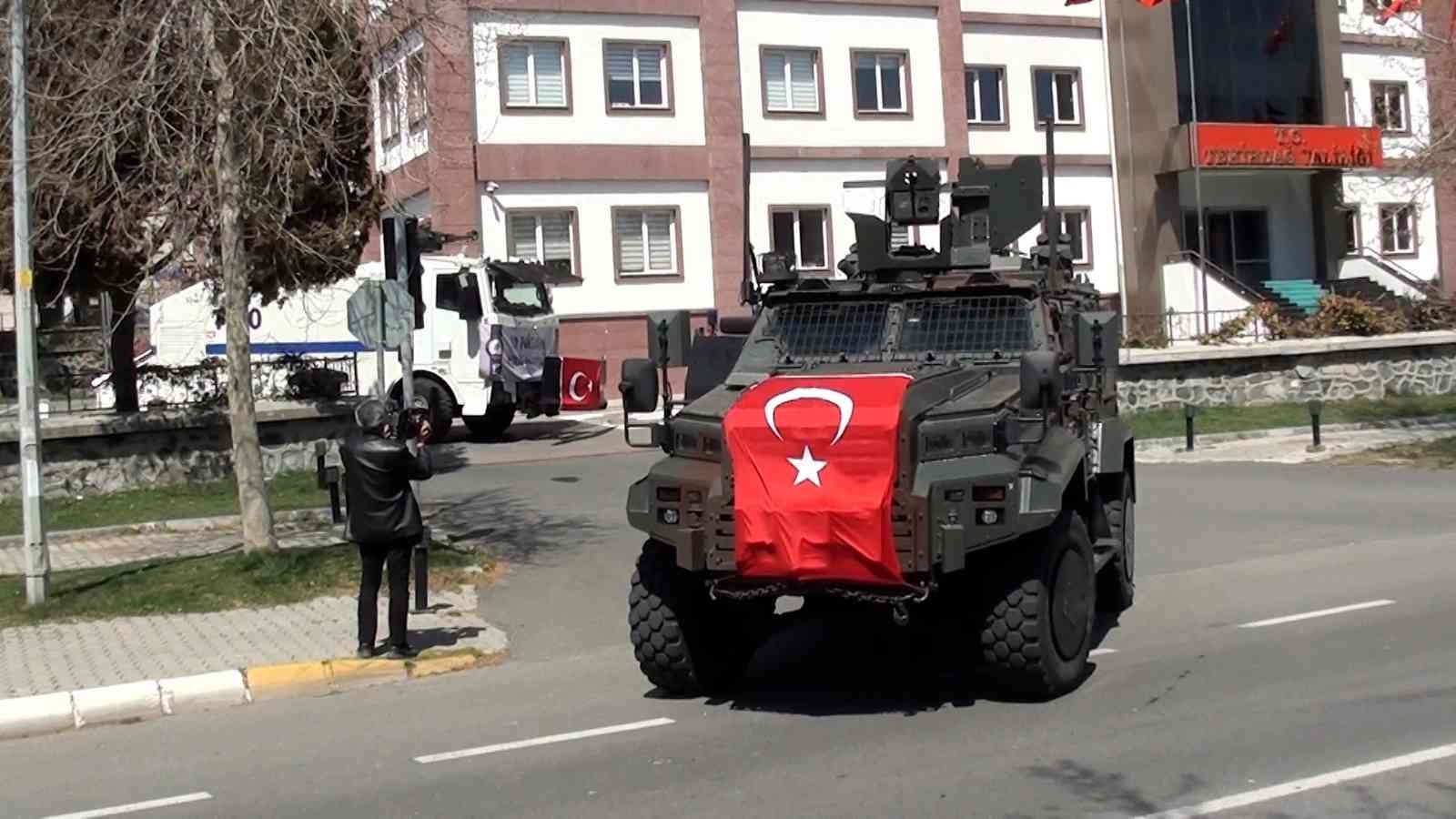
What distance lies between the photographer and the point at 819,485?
8.22 m

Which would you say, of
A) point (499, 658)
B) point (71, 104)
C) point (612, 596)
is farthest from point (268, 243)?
point (499, 658)

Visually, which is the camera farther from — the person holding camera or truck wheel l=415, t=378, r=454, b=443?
truck wheel l=415, t=378, r=454, b=443

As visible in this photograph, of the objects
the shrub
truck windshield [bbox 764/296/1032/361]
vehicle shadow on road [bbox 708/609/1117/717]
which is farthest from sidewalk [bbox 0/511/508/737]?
the shrub

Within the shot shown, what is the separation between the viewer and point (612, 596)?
13.4m

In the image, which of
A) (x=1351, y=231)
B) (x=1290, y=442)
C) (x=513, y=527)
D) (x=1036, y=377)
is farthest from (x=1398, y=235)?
(x=1036, y=377)

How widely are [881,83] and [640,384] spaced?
26.2 meters

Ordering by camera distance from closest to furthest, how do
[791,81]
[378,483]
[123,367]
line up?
[378,483] < [123,367] < [791,81]

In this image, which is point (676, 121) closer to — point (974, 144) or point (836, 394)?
point (974, 144)

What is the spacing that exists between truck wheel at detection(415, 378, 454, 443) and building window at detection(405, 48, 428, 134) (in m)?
9.55

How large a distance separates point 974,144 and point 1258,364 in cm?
950

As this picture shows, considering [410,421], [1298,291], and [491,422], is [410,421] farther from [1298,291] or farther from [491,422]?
[1298,291]

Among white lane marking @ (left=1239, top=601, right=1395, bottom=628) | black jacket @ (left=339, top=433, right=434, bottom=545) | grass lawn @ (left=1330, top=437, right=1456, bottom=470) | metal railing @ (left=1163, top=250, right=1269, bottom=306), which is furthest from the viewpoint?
metal railing @ (left=1163, top=250, right=1269, bottom=306)

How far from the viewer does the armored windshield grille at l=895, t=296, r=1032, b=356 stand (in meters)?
9.76

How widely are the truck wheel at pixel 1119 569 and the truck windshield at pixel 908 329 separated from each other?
2.09 meters
